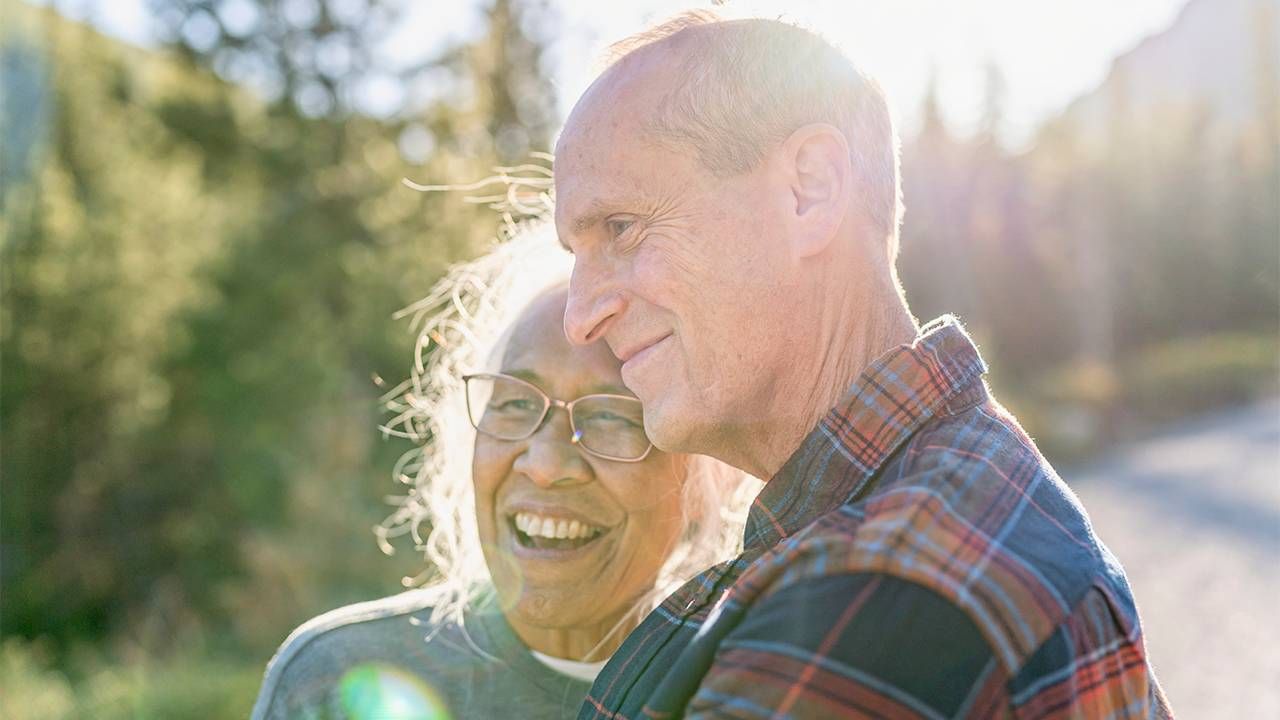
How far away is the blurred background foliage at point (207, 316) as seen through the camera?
896 centimetres

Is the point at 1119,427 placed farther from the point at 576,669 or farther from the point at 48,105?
the point at 576,669

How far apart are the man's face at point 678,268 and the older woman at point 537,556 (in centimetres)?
55

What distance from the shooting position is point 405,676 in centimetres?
222

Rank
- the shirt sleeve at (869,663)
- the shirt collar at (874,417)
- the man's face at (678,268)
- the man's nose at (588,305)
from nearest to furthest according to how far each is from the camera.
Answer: the shirt sleeve at (869,663) < the shirt collar at (874,417) < the man's face at (678,268) < the man's nose at (588,305)

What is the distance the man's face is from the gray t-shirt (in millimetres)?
811

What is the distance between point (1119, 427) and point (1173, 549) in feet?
27.3

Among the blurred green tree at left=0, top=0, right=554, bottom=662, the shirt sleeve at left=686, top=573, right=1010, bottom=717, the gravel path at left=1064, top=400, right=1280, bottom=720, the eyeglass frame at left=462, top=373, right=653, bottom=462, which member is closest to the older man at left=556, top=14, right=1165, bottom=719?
the shirt sleeve at left=686, top=573, right=1010, bottom=717

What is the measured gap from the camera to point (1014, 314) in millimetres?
23031

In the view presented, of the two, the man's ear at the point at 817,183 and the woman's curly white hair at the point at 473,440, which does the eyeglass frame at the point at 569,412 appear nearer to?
the woman's curly white hair at the point at 473,440

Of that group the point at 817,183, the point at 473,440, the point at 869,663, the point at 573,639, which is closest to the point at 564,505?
the point at 573,639

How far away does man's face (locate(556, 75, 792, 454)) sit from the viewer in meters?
1.53

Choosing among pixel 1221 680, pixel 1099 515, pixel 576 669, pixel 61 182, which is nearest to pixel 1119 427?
pixel 1099 515

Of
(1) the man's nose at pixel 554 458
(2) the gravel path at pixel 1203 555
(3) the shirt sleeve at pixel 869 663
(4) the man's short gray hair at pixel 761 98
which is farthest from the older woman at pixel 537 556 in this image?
(2) the gravel path at pixel 1203 555

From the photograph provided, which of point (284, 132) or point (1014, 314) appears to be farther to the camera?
point (1014, 314)
